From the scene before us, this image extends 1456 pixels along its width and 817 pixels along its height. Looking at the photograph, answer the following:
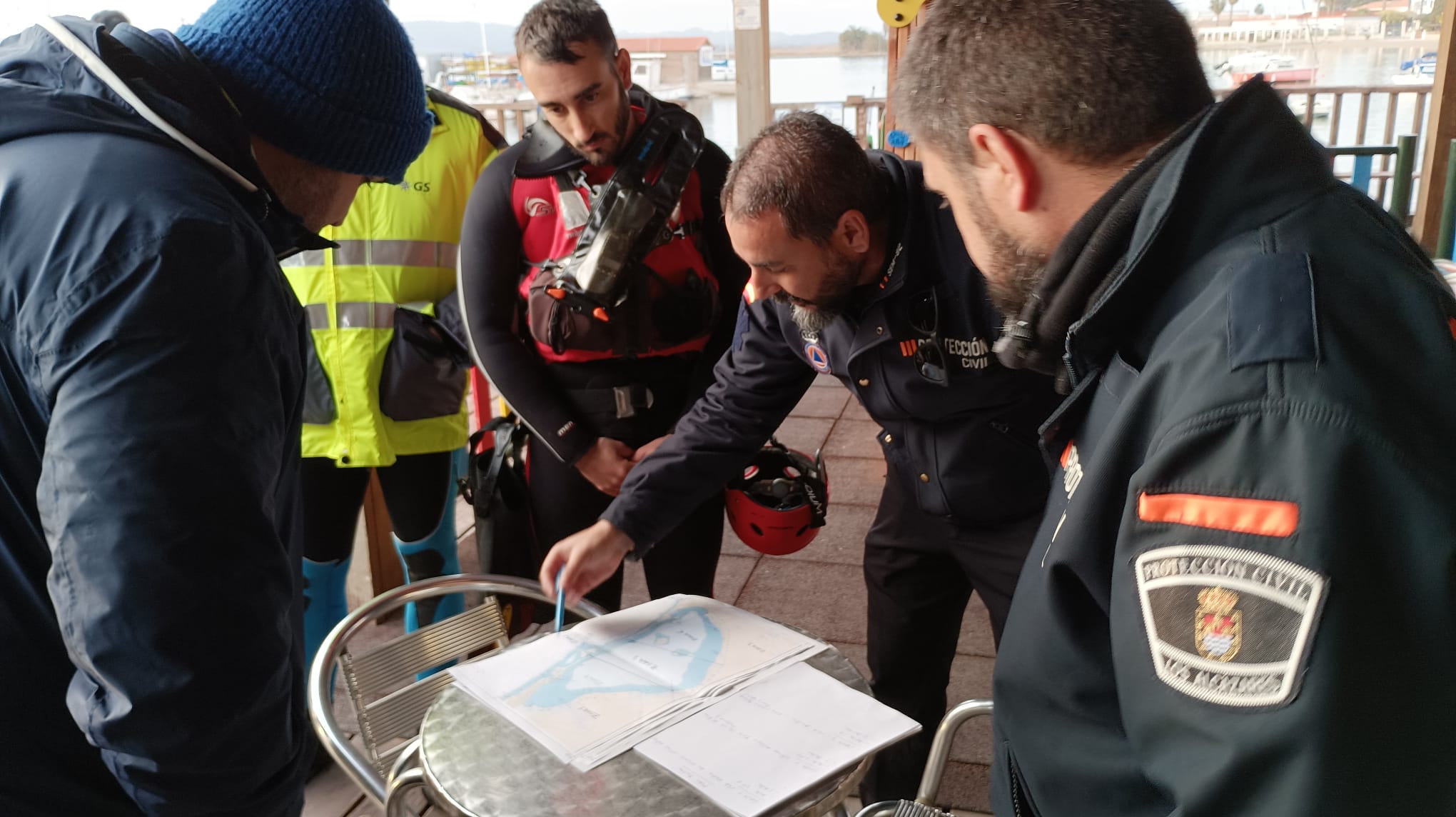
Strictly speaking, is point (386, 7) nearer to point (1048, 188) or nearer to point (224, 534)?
point (224, 534)

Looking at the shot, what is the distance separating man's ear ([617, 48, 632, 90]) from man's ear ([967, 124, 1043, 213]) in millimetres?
1375

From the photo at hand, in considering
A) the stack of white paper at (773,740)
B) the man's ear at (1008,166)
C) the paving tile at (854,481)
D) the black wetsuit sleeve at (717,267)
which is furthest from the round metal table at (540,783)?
the paving tile at (854,481)

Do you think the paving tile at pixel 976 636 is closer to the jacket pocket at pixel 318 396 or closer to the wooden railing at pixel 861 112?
the jacket pocket at pixel 318 396

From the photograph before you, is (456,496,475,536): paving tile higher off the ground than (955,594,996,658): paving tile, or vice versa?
(456,496,475,536): paving tile

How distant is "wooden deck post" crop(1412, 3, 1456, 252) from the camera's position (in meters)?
3.84

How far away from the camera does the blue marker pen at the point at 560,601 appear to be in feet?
5.39

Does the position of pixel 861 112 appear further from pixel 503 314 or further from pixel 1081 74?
pixel 1081 74

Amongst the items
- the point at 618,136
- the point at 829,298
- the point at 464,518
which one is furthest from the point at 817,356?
the point at 464,518

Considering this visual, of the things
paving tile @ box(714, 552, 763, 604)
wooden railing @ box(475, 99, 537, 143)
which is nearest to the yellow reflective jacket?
paving tile @ box(714, 552, 763, 604)

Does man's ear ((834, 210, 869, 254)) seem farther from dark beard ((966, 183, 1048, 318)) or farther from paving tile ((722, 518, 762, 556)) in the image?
paving tile ((722, 518, 762, 556))

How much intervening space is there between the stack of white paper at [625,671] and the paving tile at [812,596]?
64.5 inches

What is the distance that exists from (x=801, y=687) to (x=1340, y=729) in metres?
0.83

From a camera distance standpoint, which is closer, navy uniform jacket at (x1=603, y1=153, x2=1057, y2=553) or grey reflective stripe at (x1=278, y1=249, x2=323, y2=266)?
navy uniform jacket at (x1=603, y1=153, x2=1057, y2=553)

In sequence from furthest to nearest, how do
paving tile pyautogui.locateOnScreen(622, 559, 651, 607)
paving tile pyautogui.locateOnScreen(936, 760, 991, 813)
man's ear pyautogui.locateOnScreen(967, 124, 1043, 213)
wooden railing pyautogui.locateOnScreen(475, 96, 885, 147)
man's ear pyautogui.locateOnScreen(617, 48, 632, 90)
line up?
1. wooden railing pyautogui.locateOnScreen(475, 96, 885, 147)
2. paving tile pyautogui.locateOnScreen(622, 559, 651, 607)
3. paving tile pyautogui.locateOnScreen(936, 760, 991, 813)
4. man's ear pyautogui.locateOnScreen(617, 48, 632, 90)
5. man's ear pyautogui.locateOnScreen(967, 124, 1043, 213)
